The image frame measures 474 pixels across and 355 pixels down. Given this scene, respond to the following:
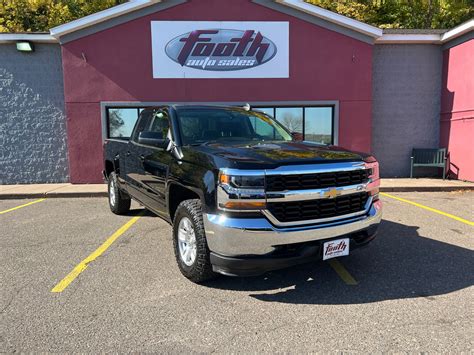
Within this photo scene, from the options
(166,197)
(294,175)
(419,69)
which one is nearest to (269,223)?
(294,175)

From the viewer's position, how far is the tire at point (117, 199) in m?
6.75

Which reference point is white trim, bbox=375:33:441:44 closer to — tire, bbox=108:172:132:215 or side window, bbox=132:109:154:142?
side window, bbox=132:109:154:142

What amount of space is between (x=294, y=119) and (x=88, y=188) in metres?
6.63

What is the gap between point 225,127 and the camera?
4.64 metres

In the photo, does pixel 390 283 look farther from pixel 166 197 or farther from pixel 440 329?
pixel 166 197

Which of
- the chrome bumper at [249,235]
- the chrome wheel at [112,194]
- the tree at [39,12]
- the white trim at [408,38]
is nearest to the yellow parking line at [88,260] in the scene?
the chrome wheel at [112,194]

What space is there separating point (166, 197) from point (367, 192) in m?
2.30

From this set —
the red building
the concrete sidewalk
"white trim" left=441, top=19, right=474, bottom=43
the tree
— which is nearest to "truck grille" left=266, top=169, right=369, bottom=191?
the concrete sidewalk

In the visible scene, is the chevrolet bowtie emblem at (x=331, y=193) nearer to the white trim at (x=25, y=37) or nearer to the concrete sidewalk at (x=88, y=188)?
the concrete sidewalk at (x=88, y=188)

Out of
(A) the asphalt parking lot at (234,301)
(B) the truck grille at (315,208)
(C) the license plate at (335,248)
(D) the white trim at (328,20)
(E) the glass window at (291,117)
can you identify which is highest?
(D) the white trim at (328,20)

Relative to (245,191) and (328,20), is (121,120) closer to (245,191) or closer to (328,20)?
(328,20)

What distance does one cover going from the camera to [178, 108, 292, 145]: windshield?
14.3 feet

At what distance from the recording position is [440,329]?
2.86m

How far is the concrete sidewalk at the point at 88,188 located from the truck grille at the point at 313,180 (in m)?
6.78
